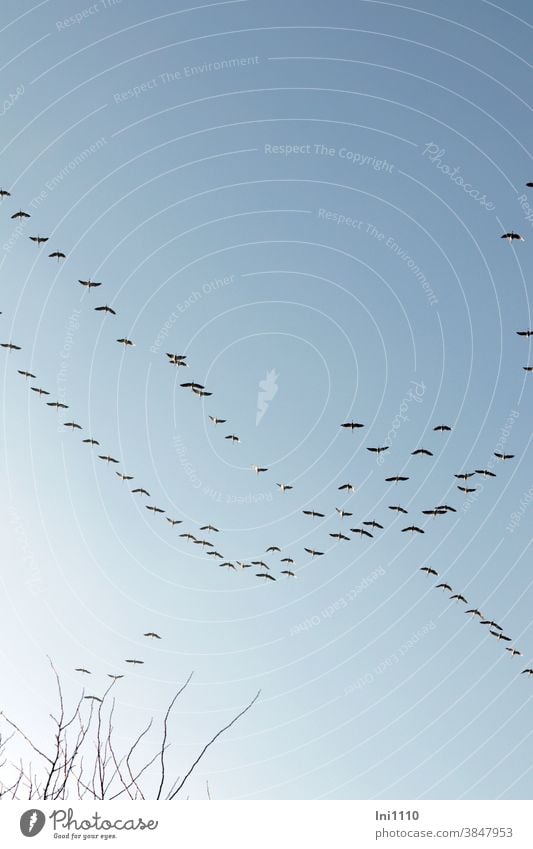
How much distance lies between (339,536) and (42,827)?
37242mm

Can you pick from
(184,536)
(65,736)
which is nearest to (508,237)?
(184,536)

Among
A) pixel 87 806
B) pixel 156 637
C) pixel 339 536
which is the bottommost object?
pixel 87 806

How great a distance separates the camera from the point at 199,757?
11156mm

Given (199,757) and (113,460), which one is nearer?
(199,757)

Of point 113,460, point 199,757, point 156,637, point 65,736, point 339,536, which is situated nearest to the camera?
point 199,757

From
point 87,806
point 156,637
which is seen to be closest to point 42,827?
point 87,806

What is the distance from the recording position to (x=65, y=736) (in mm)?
12914

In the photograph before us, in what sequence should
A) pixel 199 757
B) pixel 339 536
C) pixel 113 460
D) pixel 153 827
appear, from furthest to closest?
1. pixel 113 460
2. pixel 339 536
3. pixel 199 757
4. pixel 153 827

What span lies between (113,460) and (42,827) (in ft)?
133

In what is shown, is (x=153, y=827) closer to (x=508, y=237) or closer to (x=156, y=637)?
(x=156, y=637)

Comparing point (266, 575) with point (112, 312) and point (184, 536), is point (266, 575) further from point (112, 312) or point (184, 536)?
point (112, 312)

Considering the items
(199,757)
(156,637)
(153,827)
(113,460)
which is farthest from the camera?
(113,460)

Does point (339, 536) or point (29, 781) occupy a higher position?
point (339, 536)

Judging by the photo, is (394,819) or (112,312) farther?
(112,312)
